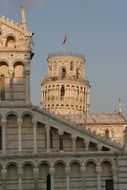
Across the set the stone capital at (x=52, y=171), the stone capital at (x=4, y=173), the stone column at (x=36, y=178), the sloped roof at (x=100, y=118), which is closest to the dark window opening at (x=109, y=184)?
the stone capital at (x=52, y=171)

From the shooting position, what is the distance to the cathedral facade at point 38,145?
34.9 m

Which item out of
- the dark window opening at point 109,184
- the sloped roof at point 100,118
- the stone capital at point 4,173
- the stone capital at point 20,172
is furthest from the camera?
the sloped roof at point 100,118

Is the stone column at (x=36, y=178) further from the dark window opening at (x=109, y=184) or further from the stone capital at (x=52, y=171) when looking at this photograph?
the dark window opening at (x=109, y=184)

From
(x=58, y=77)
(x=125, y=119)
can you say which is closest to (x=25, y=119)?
(x=125, y=119)

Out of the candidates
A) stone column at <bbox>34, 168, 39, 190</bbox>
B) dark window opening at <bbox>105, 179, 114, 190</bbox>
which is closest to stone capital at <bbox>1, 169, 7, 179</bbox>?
stone column at <bbox>34, 168, 39, 190</bbox>

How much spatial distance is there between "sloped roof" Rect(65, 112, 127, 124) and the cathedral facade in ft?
129

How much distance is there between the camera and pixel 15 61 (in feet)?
119

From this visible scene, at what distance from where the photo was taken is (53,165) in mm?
34906

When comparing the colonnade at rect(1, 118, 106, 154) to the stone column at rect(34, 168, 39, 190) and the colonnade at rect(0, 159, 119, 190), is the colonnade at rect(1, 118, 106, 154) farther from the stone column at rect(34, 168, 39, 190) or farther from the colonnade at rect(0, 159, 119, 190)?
the stone column at rect(34, 168, 39, 190)

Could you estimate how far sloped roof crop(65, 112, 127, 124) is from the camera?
76.1 metres

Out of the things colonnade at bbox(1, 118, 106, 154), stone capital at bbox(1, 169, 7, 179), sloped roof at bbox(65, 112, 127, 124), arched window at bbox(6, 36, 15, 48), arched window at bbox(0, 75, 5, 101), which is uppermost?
sloped roof at bbox(65, 112, 127, 124)

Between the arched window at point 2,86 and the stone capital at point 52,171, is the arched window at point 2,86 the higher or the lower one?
the higher one

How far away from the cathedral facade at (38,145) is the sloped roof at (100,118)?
3941 centimetres

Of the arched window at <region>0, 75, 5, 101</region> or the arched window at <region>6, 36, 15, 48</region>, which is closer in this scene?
the arched window at <region>0, 75, 5, 101</region>
